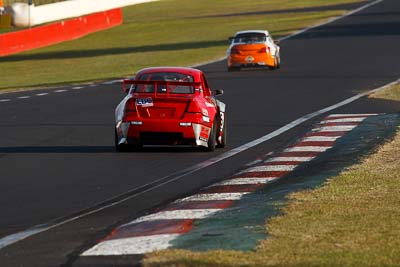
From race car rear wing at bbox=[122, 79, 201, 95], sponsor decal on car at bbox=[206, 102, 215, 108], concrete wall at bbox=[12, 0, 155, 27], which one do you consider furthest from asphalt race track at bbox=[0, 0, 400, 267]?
concrete wall at bbox=[12, 0, 155, 27]

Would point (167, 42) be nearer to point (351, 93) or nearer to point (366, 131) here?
point (351, 93)

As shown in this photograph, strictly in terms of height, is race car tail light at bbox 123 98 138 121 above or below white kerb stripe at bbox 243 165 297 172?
above

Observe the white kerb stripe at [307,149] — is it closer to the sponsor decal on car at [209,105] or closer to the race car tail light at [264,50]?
the sponsor decal on car at [209,105]

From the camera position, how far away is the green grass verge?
44062 millimetres

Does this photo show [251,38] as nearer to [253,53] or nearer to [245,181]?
[253,53]

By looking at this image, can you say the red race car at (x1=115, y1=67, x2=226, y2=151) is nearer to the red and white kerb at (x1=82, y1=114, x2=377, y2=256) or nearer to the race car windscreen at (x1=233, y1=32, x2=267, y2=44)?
the red and white kerb at (x1=82, y1=114, x2=377, y2=256)

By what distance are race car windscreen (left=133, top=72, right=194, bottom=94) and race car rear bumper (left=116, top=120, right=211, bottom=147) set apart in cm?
55

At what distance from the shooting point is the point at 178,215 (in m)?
10.9

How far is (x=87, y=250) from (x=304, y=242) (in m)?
1.61

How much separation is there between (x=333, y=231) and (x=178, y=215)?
5.86ft

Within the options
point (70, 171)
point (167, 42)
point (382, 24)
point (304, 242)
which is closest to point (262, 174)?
point (70, 171)

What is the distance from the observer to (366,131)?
734 inches

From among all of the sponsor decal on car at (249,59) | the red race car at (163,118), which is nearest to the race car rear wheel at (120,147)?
the red race car at (163,118)

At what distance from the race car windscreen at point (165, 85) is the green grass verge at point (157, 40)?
62.2 ft
